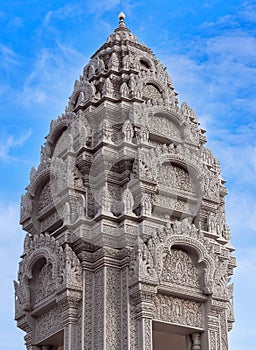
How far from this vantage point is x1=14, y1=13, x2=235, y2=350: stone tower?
15.9m

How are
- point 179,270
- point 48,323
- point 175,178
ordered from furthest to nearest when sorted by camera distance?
point 175,178 < point 48,323 < point 179,270

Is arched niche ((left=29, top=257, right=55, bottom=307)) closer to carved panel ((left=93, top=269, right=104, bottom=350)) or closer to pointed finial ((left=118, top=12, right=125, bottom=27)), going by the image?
carved panel ((left=93, top=269, right=104, bottom=350))

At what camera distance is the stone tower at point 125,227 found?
52.1 ft

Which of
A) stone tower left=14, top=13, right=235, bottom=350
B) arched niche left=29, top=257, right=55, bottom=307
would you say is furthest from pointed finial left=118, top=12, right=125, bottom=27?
arched niche left=29, top=257, right=55, bottom=307

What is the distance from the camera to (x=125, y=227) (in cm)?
1633

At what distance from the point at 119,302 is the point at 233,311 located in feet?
13.7

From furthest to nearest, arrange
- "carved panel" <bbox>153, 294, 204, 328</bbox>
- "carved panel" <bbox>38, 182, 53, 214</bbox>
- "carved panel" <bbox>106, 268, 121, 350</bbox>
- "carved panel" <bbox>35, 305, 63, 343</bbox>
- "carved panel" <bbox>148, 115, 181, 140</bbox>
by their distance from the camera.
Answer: "carved panel" <bbox>148, 115, 181, 140</bbox> → "carved panel" <bbox>38, 182, 53, 214</bbox> → "carved panel" <bbox>35, 305, 63, 343</bbox> → "carved panel" <bbox>153, 294, 204, 328</bbox> → "carved panel" <bbox>106, 268, 121, 350</bbox>

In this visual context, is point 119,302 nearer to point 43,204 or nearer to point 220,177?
point 43,204

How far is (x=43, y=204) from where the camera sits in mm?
18844

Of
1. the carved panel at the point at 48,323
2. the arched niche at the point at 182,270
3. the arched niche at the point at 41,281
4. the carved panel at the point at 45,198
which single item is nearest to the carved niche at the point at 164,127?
the carved panel at the point at 45,198

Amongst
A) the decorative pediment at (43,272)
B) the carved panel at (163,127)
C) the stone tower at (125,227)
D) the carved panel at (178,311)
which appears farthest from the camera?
the carved panel at (163,127)

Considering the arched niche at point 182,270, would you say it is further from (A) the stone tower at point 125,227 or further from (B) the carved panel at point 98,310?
(B) the carved panel at point 98,310

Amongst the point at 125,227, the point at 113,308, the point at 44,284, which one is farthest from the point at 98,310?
the point at 44,284

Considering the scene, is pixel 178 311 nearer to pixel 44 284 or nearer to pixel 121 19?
pixel 44 284
